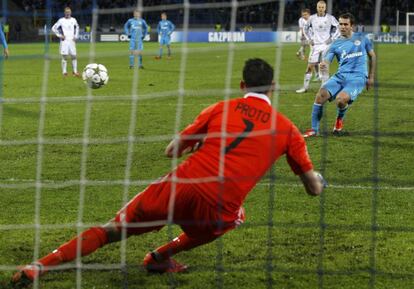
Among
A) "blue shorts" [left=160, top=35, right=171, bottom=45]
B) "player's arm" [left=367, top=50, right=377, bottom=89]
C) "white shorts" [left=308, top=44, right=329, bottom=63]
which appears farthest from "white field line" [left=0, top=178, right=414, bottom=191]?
"blue shorts" [left=160, top=35, right=171, bottom=45]

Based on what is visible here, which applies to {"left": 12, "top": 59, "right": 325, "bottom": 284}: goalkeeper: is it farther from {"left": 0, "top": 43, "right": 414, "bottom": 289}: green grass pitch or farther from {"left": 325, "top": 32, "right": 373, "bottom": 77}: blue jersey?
{"left": 325, "top": 32, "right": 373, "bottom": 77}: blue jersey

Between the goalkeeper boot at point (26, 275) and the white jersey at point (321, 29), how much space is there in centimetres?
1177

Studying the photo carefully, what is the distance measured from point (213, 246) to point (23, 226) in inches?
63.9

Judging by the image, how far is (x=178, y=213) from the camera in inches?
172

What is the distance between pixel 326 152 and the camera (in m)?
9.11

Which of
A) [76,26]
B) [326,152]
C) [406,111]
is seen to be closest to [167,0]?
[76,26]

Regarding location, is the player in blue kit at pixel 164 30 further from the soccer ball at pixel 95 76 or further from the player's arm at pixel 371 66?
the player's arm at pixel 371 66

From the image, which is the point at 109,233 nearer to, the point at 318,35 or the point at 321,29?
the point at 318,35

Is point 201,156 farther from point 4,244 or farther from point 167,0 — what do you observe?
point 167,0

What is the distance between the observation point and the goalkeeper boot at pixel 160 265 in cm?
480

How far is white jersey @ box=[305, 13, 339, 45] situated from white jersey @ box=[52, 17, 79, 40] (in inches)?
297

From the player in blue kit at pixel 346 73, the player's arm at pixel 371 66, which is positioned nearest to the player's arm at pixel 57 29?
the player in blue kit at pixel 346 73

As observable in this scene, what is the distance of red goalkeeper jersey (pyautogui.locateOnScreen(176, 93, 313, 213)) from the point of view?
4.28m

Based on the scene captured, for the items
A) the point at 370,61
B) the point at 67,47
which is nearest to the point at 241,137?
the point at 370,61
